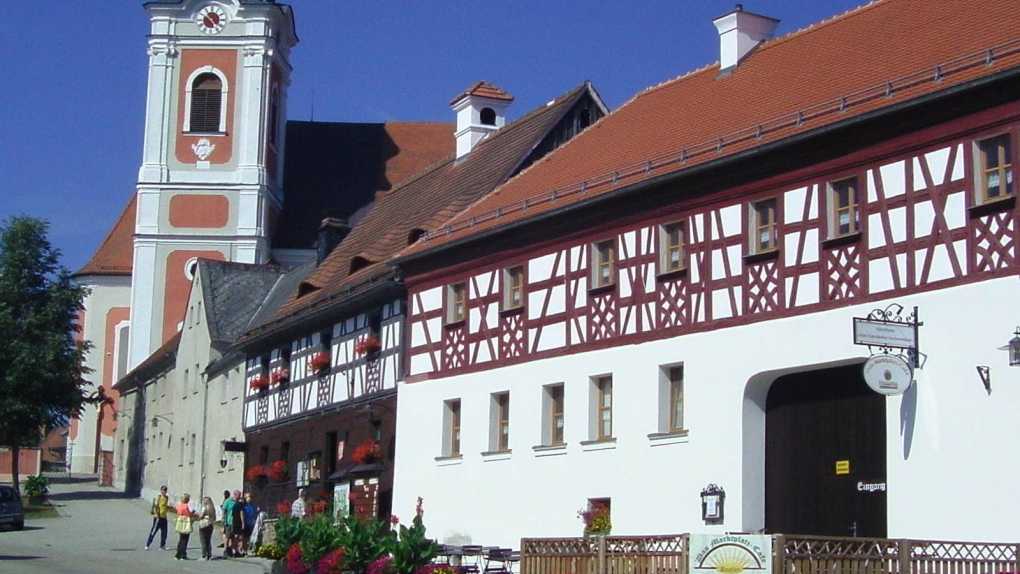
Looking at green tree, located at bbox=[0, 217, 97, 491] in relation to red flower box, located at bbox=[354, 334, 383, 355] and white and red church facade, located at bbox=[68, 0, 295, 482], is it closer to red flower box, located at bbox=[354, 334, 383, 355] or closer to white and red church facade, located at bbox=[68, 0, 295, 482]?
white and red church facade, located at bbox=[68, 0, 295, 482]

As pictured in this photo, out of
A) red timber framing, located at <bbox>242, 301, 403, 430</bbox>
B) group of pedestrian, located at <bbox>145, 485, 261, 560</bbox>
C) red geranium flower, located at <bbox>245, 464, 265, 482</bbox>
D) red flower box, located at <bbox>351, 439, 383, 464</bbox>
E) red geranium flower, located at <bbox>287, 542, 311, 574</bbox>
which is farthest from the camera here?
red geranium flower, located at <bbox>245, 464, 265, 482</bbox>

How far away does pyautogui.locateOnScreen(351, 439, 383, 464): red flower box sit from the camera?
125 feet

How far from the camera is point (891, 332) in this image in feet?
78.9

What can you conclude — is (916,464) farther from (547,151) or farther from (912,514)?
(547,151)

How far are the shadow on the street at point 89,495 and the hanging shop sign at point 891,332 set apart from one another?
44844 millimetres

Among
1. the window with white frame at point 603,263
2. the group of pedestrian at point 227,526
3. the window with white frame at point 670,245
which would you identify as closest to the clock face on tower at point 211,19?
the group of pedestrian at point 227,526

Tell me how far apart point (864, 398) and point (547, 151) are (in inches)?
657

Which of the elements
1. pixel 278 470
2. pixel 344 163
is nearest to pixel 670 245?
pixel 278 470

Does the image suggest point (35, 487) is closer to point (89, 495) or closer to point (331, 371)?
point (89, 495)

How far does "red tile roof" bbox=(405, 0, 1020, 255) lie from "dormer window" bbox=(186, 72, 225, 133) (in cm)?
4124

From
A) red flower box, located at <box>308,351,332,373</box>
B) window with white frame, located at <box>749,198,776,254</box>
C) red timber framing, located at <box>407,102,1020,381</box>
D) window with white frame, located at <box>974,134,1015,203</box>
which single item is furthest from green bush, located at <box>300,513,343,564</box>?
red flower box, located at <box>308,351,332,373</box>

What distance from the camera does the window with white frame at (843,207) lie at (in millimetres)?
25750

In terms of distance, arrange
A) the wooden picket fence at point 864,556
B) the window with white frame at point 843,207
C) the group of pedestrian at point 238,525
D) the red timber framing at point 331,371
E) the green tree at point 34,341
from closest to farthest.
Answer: the wooden picket fence at point 864,556
the window with white frame at point 843,207
the group of pedestrian at point 238,525
the red timber framing at point 331,371
the green tree at point 34,341

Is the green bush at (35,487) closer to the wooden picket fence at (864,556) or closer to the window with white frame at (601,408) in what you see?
the window with white frame at (601,408)
